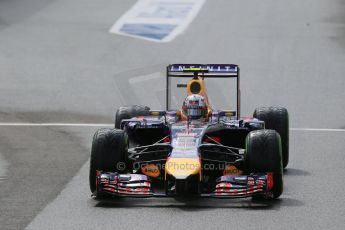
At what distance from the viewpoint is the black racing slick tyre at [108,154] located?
17703 millimetres

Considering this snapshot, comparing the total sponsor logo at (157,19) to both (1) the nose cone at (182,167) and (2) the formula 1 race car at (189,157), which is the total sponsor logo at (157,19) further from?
(1) the nose cone at (182,167)

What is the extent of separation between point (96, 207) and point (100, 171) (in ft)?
2.13

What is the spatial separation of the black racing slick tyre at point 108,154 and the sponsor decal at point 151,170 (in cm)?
35

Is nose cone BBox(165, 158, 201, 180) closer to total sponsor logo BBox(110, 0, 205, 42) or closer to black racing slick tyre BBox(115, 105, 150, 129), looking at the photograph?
black racing slick tyre BBox(115, 105, 150, 129)

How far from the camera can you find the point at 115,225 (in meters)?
15.9

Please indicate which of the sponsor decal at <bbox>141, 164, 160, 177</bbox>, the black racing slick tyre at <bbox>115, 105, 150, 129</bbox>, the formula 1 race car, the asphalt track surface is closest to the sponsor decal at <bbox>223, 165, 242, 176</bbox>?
the formula 1 race car

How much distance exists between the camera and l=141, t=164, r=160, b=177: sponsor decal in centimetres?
1808

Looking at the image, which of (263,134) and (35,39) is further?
(35,39)

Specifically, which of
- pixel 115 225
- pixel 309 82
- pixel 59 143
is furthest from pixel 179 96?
pixel 115 225

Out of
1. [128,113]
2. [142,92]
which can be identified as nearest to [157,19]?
[142,92]

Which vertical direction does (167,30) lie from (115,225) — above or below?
above

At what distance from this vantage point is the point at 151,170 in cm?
1812

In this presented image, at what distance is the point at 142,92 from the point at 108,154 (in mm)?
11759

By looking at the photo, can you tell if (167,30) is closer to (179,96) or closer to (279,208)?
(179,96)
